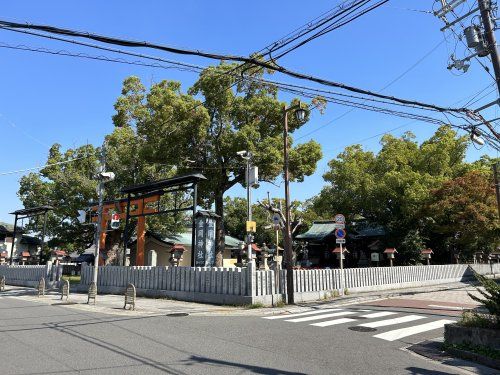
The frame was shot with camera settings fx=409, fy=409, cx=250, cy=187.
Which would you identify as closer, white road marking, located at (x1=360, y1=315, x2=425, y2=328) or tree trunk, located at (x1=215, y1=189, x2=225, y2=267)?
white road marking, located at (x1=360, y1=315, x2=425, y2=328)

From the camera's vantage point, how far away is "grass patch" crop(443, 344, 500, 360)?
23.2 feet

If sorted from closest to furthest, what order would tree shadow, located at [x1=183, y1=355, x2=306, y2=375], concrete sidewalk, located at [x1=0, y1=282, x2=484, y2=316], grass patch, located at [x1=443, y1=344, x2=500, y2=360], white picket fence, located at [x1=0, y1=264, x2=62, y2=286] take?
1. tree shadow, located at [x1=183, y1=355, x2=306, y2=375]
2. grass patch, located at [x1=443, y1=344, x2=500, y2=360]
3. concrete sidewalk, located at [x1=0, y1=282, x2=484, y2=316]
4. white picket fence, located at [x1=0, y1=264, x2=62, y2=286]

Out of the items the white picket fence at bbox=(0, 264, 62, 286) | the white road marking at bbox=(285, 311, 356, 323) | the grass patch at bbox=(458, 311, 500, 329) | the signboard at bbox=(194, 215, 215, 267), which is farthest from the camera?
the white picket fence at bbox=(0, 264, 62, 286)

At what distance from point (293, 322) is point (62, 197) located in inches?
1170

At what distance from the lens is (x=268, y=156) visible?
2480cm

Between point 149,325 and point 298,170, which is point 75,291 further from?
point 298,170

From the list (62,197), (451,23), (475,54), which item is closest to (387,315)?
(475,54)

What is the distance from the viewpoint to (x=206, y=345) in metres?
8.02

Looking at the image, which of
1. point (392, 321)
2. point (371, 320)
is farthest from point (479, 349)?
point (371, 320)

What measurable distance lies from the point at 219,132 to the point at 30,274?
15.5 meters

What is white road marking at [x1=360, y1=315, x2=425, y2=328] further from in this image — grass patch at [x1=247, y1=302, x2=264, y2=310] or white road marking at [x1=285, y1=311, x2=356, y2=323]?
grass patch at [x1=247, y1=302, x2=264, y2=310]

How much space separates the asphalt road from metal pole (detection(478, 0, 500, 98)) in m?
6.65

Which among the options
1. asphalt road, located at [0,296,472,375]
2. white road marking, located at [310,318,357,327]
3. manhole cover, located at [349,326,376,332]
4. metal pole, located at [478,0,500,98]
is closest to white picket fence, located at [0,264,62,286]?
asphalt road, located at [0,296,472,375]

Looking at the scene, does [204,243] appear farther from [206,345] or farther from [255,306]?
[206,345]
